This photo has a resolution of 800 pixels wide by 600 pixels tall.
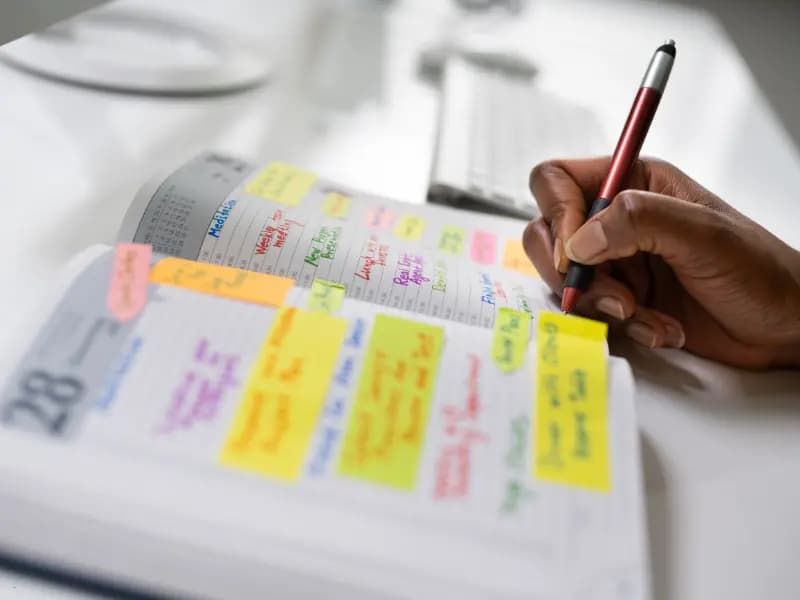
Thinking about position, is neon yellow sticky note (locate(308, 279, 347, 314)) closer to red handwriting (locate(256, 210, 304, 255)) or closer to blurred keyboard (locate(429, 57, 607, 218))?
red handwriting (locate(256, 210, 304, 255))

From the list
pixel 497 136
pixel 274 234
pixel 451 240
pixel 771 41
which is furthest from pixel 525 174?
pixel 771 41

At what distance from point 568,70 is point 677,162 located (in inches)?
11.5

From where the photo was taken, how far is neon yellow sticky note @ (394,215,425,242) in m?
0.52

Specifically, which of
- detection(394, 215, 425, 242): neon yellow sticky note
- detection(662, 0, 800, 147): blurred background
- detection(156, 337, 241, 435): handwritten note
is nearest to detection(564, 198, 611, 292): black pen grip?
detection(394, 215, 425, 242): neon yellow sticky note

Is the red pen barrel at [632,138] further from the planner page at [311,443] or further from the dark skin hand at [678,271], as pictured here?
the planner page at [311,443]

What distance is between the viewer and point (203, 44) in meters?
0.86

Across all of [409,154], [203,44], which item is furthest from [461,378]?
[203,44]

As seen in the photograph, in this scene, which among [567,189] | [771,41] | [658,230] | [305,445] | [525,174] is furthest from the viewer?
[771,41]

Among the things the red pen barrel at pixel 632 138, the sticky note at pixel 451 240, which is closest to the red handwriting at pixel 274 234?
the sticky note at pixel 451 240

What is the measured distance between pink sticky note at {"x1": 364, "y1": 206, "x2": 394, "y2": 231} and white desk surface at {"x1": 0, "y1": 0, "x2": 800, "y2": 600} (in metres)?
0.12

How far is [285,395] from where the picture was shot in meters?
0.34

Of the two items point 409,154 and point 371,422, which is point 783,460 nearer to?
point 371,422

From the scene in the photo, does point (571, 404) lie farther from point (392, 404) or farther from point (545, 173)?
point (545, 173)

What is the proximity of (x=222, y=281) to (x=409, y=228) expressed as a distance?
0.18m
